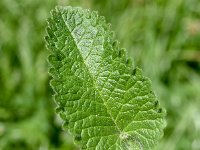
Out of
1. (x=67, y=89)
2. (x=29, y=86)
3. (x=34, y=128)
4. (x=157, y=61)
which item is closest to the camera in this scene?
Result: (x=67, y=89)

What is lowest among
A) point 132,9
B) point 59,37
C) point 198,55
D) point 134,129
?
point 134,129

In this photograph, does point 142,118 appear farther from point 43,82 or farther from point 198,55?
point 198,55

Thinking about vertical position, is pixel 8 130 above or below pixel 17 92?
below

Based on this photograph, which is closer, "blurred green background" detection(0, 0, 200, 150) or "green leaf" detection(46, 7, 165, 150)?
"green leaf" detection(46, 7, 165, 150)

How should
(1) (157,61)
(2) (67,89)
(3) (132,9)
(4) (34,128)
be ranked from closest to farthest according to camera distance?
(2) (67,89) → (4) (34,128) → (1) (157,61) → (3) (132,9)

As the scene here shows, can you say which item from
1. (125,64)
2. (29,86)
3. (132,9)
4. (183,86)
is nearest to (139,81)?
(125,64)

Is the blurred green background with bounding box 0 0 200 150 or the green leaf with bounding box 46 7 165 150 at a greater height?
the blurred green background with bounding box 0 0 200 150
